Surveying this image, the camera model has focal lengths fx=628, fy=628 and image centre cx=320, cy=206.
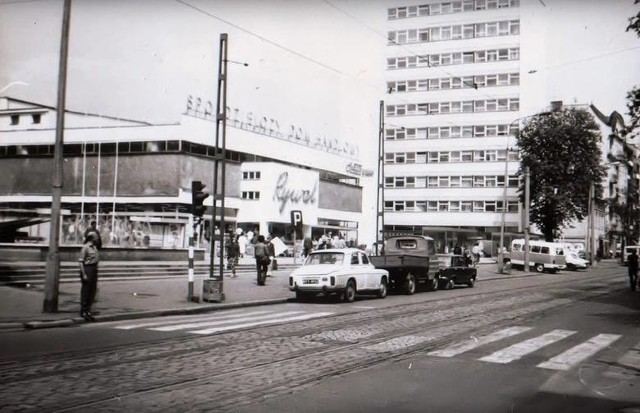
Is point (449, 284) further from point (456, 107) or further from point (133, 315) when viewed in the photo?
point (456, 107)

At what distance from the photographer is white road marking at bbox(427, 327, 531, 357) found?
32.1 feet

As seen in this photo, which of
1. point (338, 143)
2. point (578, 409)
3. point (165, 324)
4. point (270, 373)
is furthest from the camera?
point (338, 143)

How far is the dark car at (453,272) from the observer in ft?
86.8

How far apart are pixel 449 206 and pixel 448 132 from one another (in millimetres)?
8595

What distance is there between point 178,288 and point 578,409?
16.0 meters

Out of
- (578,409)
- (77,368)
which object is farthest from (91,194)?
(578,409)

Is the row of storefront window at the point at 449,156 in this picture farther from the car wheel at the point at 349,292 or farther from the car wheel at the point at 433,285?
the car wheel at the point at 349,292

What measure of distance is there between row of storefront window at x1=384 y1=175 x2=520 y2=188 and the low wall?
149ft

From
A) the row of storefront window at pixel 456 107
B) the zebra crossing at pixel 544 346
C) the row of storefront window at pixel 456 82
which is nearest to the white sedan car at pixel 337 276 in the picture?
the zebra crossing at pixel 544 346

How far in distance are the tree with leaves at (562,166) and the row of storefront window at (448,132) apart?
1126cm

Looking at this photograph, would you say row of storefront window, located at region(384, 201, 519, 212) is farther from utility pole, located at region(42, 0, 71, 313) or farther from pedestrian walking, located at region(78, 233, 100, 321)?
utility pole, located at region(42, 0, 71, 313)

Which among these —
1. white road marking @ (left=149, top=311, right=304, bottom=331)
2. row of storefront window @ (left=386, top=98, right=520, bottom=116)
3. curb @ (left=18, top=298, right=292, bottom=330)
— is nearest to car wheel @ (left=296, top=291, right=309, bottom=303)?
curb @ (left=18, top=298, right=292, bottom=330)

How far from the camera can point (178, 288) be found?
20.6m

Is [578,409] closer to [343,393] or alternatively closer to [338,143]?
[343,393]
